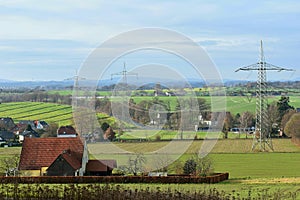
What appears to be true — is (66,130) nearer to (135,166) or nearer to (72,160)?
(72,160)

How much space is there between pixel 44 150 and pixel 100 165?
3.71m

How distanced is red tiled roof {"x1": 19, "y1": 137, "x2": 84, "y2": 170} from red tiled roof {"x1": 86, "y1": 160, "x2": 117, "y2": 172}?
953 millimetres

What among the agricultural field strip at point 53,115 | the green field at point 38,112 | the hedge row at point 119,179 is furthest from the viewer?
the agricultural field strip at point 53,115

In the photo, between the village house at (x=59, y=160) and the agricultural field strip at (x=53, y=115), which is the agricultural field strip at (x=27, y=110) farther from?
the village house at (x=59, y=160)

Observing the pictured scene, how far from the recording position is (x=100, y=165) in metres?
38.2

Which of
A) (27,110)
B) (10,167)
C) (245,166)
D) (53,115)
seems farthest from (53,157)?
(27,110)

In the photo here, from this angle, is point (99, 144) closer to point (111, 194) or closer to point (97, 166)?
point (97, 166)

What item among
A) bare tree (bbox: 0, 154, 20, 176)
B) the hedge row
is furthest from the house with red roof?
the hedge row

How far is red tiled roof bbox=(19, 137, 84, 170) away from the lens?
37625 mm

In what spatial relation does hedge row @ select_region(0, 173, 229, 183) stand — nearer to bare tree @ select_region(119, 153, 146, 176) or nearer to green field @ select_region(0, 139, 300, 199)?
green field @ select_region(0, 139, 300, 199)

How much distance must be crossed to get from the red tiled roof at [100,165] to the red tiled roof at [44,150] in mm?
953

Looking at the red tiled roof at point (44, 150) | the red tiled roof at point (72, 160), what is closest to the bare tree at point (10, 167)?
the red tiled roof at point (44, 150)

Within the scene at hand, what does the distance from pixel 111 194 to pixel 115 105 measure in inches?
840

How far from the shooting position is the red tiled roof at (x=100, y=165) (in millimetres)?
37656
